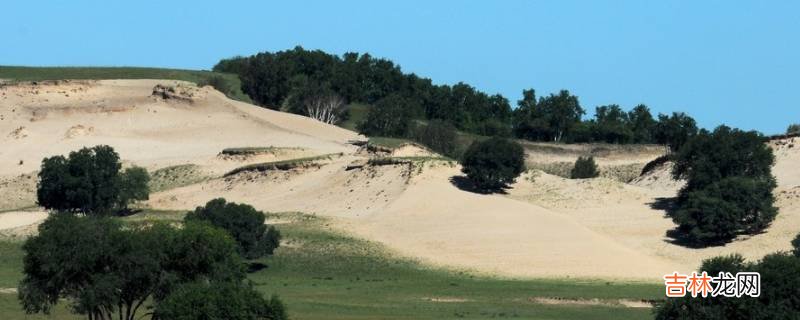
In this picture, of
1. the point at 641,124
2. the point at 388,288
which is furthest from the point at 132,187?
the point at 641,124

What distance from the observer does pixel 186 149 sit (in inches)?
4786

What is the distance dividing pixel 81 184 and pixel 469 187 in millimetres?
20947

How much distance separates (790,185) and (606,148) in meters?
49.1

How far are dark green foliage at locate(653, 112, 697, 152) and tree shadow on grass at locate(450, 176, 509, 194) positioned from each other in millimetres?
37493

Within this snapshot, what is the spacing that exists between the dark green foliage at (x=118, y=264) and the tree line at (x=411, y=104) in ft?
257

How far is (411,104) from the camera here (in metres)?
148

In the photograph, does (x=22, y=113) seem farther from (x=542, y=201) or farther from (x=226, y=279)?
(x=226, y=279)

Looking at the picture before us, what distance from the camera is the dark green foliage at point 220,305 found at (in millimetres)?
45938

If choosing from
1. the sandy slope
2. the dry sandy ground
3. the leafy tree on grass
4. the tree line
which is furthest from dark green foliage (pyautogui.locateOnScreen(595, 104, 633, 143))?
the leafy tree on grass

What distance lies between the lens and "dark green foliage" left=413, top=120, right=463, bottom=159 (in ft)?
425

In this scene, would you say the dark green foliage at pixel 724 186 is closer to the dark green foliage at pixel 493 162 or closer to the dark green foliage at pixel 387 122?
the dark green foliage at pixel 493 162

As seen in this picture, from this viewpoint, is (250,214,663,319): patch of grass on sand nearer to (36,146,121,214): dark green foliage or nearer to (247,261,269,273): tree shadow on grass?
(247,261,269,273): tree shadow on grass

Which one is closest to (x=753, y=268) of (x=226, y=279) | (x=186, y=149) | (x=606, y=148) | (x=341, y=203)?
(x=226, y=279)

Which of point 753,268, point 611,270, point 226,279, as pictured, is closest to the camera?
point 753,268
